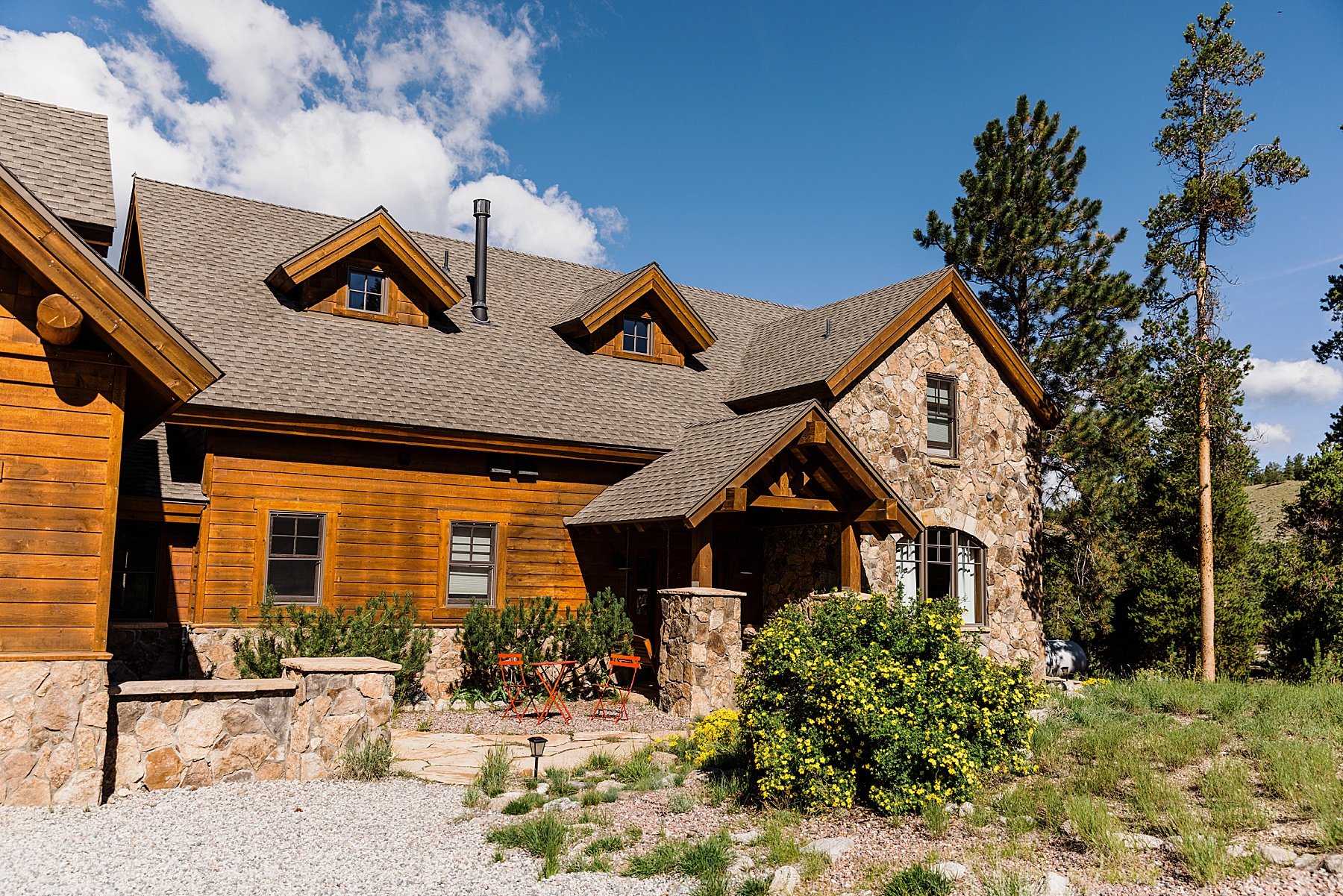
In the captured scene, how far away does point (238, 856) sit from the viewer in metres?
6.33

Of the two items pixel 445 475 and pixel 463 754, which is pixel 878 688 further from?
pixel 445 475

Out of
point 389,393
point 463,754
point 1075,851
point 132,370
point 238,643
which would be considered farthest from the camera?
point 389,393

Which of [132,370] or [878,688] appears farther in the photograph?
[132,370]

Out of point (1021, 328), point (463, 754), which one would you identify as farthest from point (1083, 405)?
point (463, 754)

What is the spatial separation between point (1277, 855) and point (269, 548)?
Answer: 1186 centimetres

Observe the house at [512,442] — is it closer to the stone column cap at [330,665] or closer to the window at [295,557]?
the window at [295,557]

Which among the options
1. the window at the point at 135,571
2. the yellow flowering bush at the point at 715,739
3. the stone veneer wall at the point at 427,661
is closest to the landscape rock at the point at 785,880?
the yellow flowering bush at the point at 715,739

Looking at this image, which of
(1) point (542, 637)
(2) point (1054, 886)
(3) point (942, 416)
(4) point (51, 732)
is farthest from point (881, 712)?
(3) point (942, 416)

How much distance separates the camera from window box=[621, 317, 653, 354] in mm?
18812

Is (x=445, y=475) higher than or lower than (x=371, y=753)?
higher

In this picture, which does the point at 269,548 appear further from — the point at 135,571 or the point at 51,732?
the point at 51,732

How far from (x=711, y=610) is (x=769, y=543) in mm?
4288

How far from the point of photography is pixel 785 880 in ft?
19.2

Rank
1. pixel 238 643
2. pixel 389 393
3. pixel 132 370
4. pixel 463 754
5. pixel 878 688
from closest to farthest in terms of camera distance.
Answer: pixel 878 688 < pixel 132 370 < pixel 463 754 < pixel 238 643 < pixel 389 393
